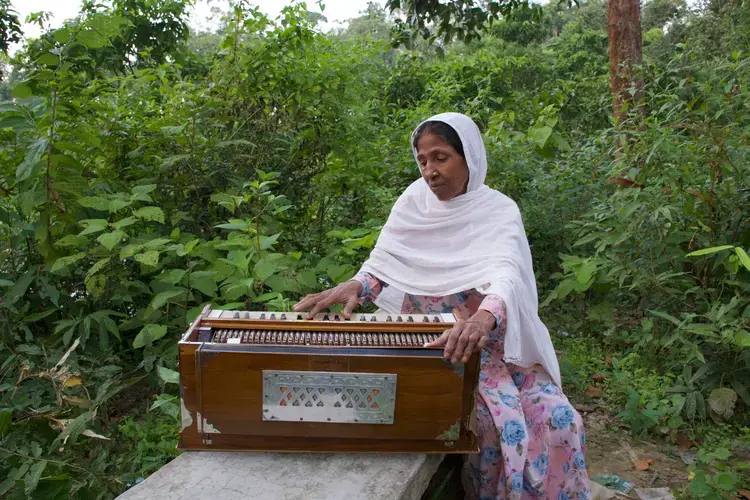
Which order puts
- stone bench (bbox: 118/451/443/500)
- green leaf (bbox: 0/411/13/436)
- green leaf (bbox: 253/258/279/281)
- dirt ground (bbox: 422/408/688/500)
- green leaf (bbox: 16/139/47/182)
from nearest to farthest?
stone bench (bbox: 118/451/443/500) → green leaf (bbox: 0/411/13/436) → dirt ground (bbox: 422/408/688/500) → green leaf (bbox: 16/139/47/182) → green leaf (bbox: 253/258/279/281)

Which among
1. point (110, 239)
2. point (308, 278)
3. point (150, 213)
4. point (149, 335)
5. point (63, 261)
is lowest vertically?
point (149, 335)

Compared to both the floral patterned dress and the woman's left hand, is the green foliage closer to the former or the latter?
the floral patterned dress

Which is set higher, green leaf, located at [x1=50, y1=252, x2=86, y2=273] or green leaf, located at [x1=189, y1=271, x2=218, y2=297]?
green leaf, located at [x1=50, y1=252, x2=86, y2=273]

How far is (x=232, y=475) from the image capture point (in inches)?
69.7

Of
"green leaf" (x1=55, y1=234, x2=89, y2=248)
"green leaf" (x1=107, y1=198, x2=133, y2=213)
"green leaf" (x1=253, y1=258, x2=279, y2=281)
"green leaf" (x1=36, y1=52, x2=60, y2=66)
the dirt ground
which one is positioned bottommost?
the dirt ground

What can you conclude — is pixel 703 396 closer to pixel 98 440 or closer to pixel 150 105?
pixel 98 440

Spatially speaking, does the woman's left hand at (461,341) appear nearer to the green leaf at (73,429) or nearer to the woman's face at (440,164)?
the woman's face at (440,164)

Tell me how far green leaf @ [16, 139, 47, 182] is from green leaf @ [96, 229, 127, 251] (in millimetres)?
420

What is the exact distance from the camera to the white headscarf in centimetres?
220

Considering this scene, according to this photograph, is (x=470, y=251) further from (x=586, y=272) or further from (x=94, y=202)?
(x=94, y=202)

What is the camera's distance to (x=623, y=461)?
2998mm

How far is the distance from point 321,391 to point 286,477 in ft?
0.90

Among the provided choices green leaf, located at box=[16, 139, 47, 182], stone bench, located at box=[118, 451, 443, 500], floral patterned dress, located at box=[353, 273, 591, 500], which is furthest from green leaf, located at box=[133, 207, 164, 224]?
floral patterned dress, located at box=[353, 273, 591, 500]

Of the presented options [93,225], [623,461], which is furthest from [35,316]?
[623,461]
